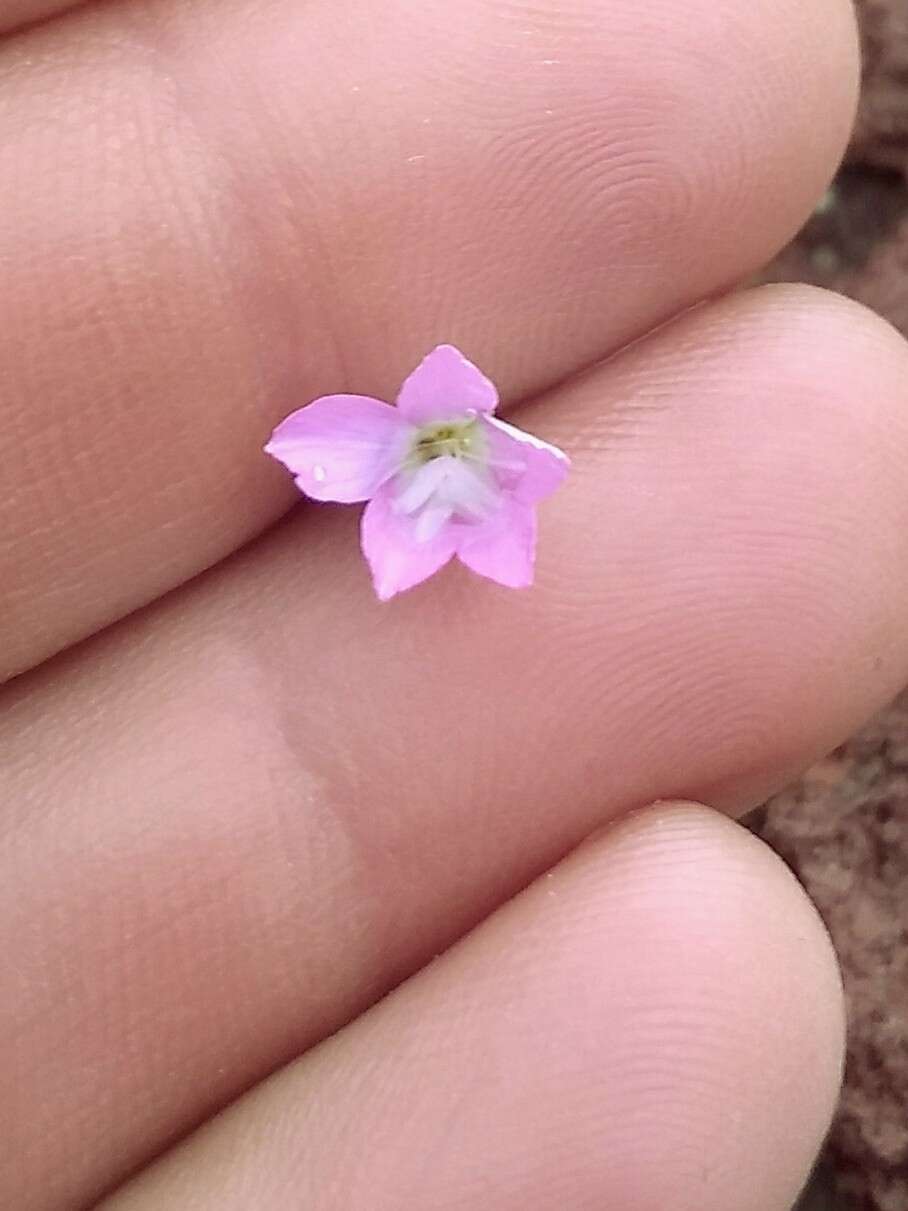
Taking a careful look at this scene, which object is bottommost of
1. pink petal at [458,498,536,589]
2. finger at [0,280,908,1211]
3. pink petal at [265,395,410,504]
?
finger at [0,280,908,1211]

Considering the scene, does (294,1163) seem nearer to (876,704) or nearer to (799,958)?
(799,958)

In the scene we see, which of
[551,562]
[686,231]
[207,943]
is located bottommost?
[207,943]

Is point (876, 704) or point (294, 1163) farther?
point (876, 704)

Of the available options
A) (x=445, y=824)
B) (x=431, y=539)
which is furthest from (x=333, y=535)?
(x=445, y=824)

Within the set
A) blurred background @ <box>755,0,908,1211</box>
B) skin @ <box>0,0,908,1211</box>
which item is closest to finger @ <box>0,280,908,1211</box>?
skin @ <box>0,0,908,1211</box>

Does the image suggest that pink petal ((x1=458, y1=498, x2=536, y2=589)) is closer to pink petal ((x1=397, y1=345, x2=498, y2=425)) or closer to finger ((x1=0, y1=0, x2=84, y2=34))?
pink petal ((x1=397, y1=345, x2=498, y2=425))

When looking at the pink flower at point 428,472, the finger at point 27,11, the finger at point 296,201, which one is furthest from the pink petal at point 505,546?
the finger at point 27,11

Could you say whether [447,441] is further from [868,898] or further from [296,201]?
[868,898]
